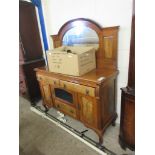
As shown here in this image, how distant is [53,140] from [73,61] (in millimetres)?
1136

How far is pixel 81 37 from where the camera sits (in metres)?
1.89

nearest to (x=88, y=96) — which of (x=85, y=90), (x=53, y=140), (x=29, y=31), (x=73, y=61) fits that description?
(x=85, y=90)

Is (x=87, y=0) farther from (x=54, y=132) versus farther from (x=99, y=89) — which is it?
(x=54, y=132)

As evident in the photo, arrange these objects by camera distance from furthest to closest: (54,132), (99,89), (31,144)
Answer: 1. (54,132)
2. (31,144)
3. (99,89)

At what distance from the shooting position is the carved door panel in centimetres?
153

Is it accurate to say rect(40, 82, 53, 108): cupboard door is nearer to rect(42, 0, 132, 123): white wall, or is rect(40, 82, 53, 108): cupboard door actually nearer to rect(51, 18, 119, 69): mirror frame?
rect(51, 18, 119, 69): mirror frame

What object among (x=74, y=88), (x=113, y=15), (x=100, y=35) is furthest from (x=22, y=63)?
(x=113, y=15)

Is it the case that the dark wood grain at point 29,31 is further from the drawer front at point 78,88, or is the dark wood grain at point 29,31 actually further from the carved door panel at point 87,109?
the carved door panel at point 87,109

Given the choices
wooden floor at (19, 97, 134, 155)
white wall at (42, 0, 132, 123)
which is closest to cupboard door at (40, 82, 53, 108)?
wooden floor at (19, 97, 134, 155)

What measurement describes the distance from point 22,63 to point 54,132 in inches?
52.4

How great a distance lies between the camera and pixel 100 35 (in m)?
1.66
